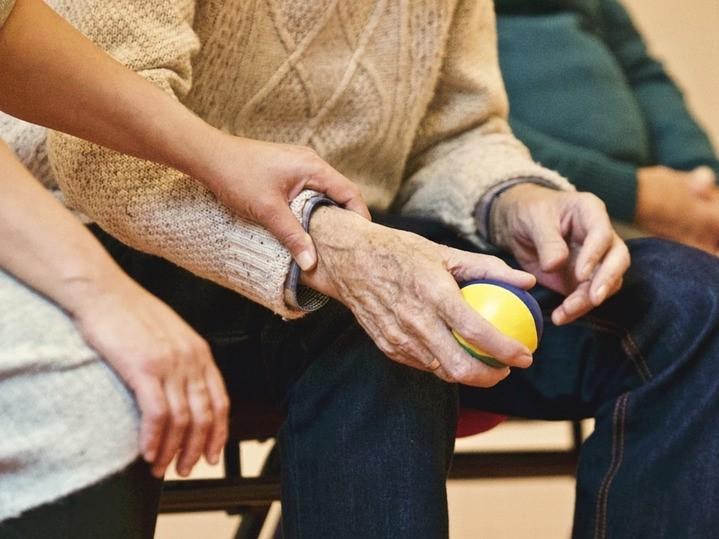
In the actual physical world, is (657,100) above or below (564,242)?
below

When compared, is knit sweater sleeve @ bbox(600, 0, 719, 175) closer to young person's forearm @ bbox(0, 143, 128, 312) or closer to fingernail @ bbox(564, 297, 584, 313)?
fingernail @ bbox(564, 297, 584, 313)

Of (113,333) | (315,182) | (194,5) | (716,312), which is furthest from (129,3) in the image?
(716,312)

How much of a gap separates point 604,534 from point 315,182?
1.38 feet

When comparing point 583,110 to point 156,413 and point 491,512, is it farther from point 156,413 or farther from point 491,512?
point 156,413

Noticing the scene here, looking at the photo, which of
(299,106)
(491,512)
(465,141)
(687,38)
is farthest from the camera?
(687,38)

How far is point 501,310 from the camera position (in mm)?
668

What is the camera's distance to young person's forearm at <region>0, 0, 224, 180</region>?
670 millimetres

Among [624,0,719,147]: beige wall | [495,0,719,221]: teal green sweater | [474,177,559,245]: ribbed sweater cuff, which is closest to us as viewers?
[474,177,559,245]: ribbed sweater cuff

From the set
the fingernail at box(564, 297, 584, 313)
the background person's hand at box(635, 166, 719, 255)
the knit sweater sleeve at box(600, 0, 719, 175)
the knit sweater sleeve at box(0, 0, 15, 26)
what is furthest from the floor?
the knit sweater sleeve at box(0, 0, 15, 26)

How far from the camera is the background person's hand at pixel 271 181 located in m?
0.73

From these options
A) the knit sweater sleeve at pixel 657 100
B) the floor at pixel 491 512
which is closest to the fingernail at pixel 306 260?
the floor at pixel 491 512

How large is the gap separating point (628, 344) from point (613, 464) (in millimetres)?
115

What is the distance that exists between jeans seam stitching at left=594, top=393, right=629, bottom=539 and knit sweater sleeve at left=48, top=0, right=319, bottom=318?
313 millimetres

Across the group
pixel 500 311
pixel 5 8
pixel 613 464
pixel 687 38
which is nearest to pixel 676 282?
pixel 613 464
